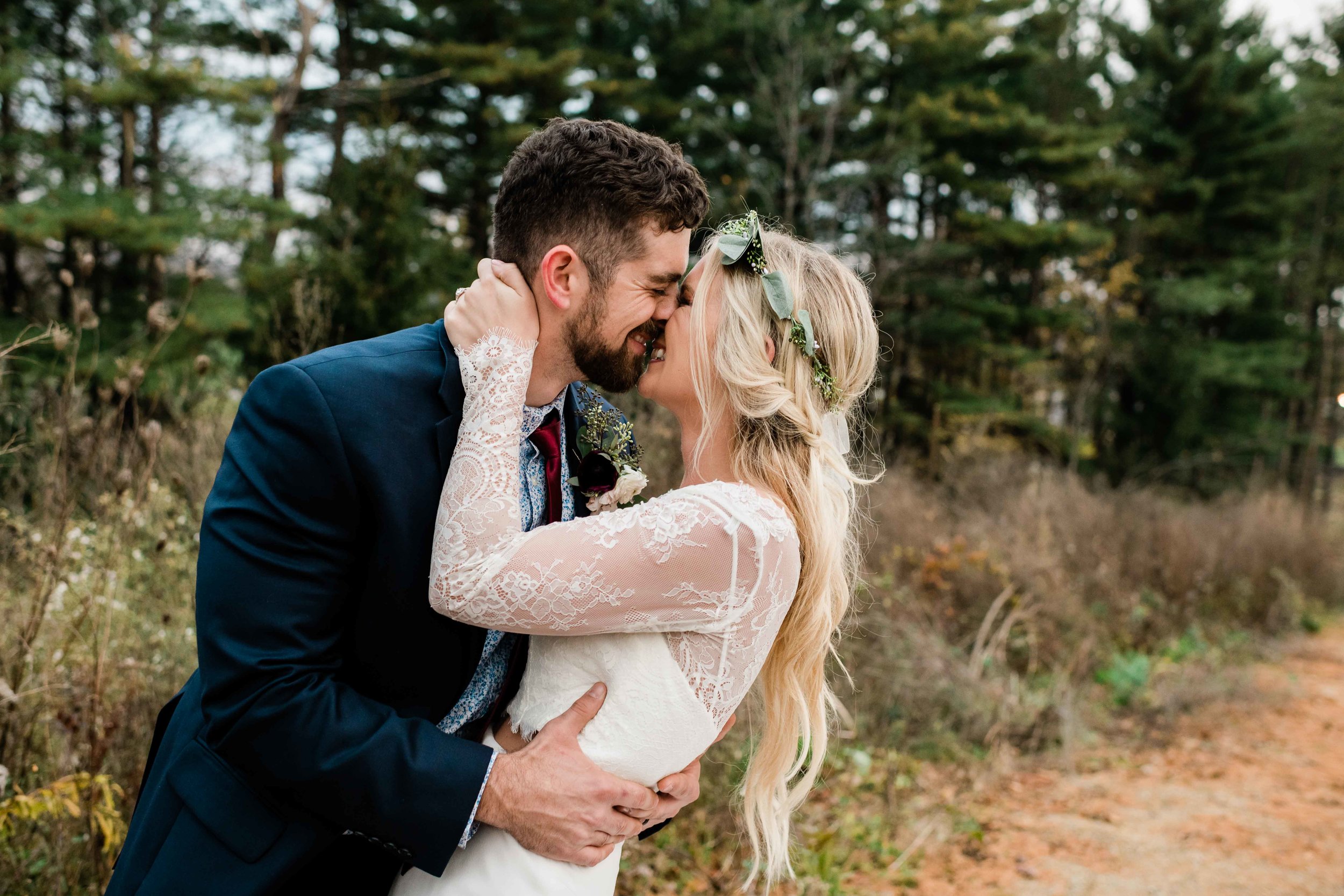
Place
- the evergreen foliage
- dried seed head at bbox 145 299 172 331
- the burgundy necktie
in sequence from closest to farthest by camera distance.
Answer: the burgundy necktie, dried seed head at bbox 145 299 172 331, the evergreen foliage

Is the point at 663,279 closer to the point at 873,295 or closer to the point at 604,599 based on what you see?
the point at 604,599

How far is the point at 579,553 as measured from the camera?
178 cm

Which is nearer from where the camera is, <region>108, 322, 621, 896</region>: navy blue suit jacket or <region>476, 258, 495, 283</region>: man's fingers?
<region>108, 322, 621, 896</region>: navy blue suit jacket

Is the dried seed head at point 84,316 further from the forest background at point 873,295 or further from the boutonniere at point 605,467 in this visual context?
the boutonniere at point 605,467

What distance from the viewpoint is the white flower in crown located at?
7.35 ft

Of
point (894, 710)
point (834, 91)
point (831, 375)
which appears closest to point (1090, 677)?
point (894, 710)

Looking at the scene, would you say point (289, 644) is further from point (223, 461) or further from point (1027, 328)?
point (1027, 328)

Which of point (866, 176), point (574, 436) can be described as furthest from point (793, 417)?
point (866, 176)

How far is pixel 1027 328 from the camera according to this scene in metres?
21.1

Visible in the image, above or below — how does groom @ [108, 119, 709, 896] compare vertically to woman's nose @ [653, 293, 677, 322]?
below

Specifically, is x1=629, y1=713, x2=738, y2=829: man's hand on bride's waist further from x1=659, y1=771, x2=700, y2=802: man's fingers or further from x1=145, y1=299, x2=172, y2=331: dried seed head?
x1=145, y1=299, x2=172, y2=331: dried seed head

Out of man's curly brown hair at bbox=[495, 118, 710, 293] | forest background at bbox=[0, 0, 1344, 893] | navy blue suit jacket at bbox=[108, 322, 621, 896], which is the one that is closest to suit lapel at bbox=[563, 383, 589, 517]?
man's curly brown hair at bbox=[495, 118, 710, 293]

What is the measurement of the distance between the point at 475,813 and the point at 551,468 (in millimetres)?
783

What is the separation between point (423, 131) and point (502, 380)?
17600 mm
